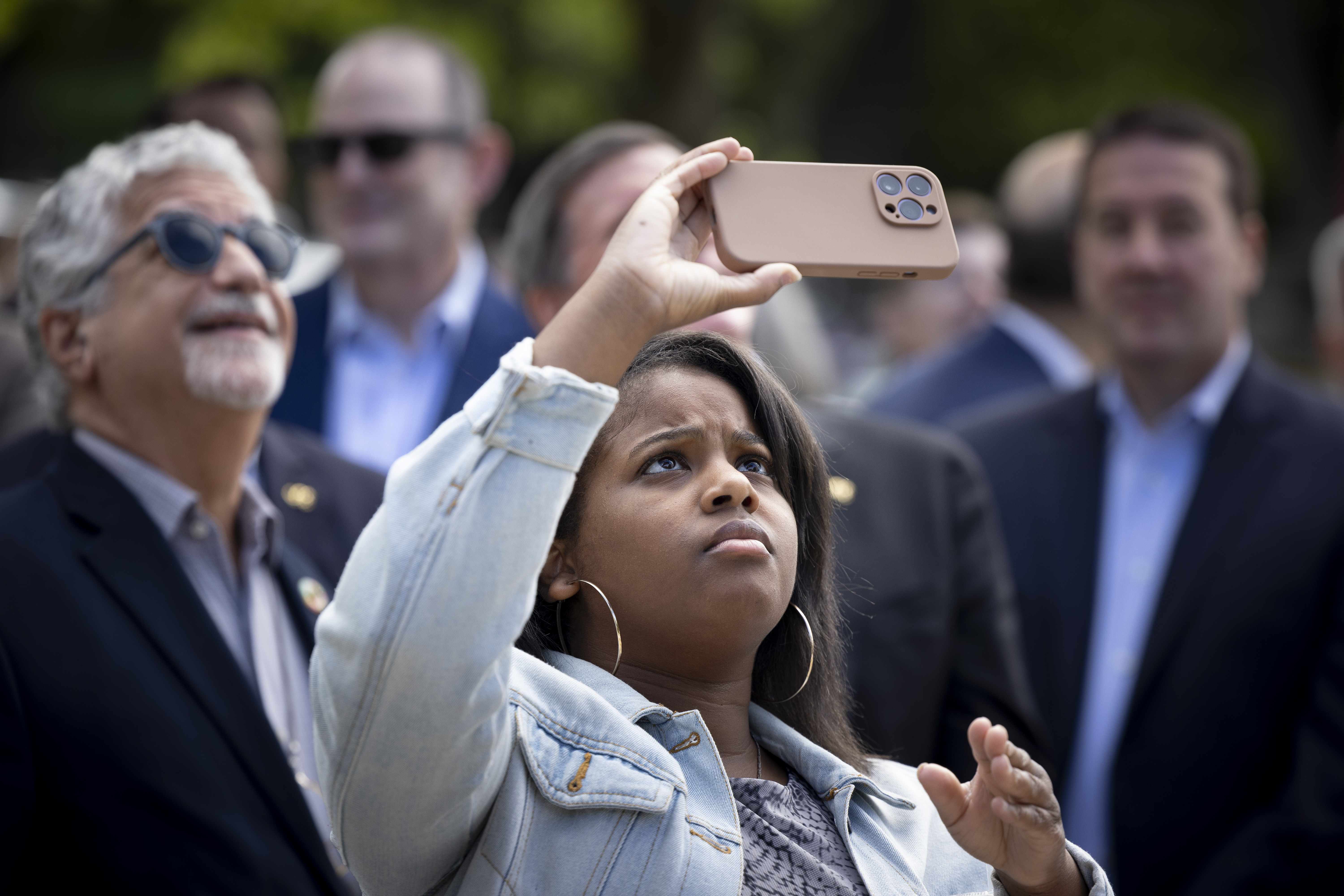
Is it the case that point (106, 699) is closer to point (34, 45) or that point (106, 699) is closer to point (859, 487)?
point (859, 487)

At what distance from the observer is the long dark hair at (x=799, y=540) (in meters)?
2.45

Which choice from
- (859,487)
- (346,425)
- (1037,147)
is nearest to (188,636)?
(859,487)

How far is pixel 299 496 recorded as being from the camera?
372 centimetres

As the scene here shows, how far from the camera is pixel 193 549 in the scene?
339cm

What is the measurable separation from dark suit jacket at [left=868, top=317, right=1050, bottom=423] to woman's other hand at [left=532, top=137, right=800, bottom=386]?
415 cm

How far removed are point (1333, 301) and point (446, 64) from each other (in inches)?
185

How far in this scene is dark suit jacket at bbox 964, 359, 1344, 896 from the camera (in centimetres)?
384

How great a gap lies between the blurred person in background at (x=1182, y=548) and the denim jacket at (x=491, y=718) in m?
2.05

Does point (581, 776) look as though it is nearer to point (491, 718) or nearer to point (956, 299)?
point (491, 718)

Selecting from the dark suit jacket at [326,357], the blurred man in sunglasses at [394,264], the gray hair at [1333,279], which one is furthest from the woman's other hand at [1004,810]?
the gray hair at [1333,279]

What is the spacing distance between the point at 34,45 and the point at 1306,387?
60.2 feet

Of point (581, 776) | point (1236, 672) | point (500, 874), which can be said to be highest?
point (581, 776)

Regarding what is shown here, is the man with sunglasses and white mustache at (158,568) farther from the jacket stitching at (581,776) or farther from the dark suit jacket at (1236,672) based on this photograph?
the dark suit jacket at (1236,672)

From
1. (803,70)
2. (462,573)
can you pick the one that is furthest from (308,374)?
(803,70)
